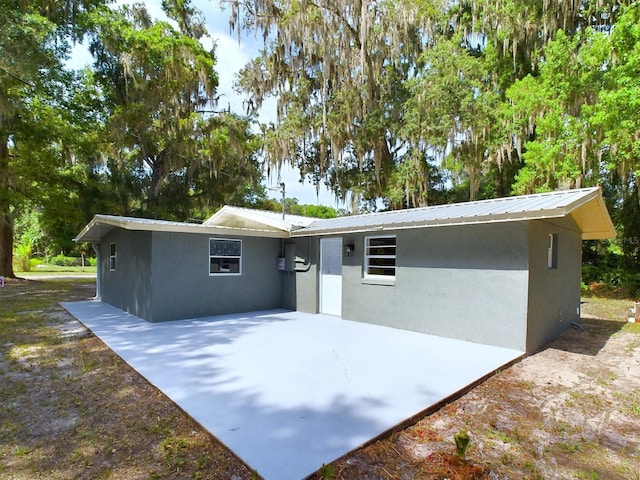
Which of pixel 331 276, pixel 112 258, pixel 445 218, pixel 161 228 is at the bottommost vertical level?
pixel 331 276

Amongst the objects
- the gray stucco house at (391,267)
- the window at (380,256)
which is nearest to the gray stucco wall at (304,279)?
the gray stucco house at (391,267)

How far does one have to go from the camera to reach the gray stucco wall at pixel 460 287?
17.8 feet

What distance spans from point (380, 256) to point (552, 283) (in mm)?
3136

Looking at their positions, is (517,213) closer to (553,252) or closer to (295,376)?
(553,252)

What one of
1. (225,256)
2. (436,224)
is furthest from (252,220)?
(436,224)

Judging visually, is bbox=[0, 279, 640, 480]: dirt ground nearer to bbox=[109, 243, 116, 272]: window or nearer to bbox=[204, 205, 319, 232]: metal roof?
bbox=[109, 243, 116, 272]: window

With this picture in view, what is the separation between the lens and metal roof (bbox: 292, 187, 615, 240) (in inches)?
192

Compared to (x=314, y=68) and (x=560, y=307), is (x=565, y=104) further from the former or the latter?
(x=314, y=68)

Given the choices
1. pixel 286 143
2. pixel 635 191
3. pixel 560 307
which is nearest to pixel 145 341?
pixel 560 307

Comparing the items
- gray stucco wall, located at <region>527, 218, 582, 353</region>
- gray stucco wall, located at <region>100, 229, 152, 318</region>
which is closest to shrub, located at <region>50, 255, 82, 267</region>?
gray stucco wall, located at <region>100, 229, 152, 318</region>

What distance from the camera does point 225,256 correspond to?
8.58 metres

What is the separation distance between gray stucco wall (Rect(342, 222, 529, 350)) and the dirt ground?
0.78m

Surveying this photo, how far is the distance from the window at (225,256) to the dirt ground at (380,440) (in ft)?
11.3

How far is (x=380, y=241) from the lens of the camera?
7.55 meters
